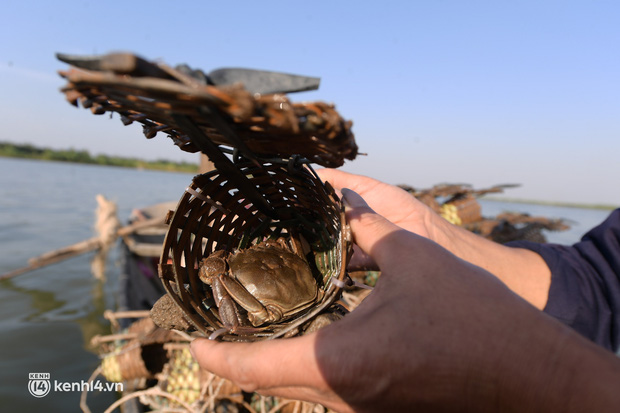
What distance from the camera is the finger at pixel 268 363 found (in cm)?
106

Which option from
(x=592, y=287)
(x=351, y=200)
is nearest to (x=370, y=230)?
(x=351, y=200)

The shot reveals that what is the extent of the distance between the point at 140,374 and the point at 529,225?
19.6ft

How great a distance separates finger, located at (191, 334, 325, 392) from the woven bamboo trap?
0.23 metres

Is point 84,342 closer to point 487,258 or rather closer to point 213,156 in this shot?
point 213,156

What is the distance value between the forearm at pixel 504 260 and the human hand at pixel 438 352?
1.34m

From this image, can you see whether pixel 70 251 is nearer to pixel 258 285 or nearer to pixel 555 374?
pixel 258 285

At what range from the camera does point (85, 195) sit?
17250 mm

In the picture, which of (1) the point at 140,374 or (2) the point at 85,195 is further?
(2) the point at 85,195

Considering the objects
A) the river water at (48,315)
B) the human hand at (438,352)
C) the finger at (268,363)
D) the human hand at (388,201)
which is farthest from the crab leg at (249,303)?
the river water at (48,315)

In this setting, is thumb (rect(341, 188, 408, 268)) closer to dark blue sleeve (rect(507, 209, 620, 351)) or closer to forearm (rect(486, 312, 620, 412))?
forearm (rect(486, 312, 620, 412))

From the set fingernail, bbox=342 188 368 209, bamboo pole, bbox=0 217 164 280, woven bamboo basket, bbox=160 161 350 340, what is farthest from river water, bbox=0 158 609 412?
fingernail, bbox=342 188 368 209

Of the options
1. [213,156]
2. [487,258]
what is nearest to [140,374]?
[213,156]

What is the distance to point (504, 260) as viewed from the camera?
→ 2354 mm

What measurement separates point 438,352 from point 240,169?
1145 mm
